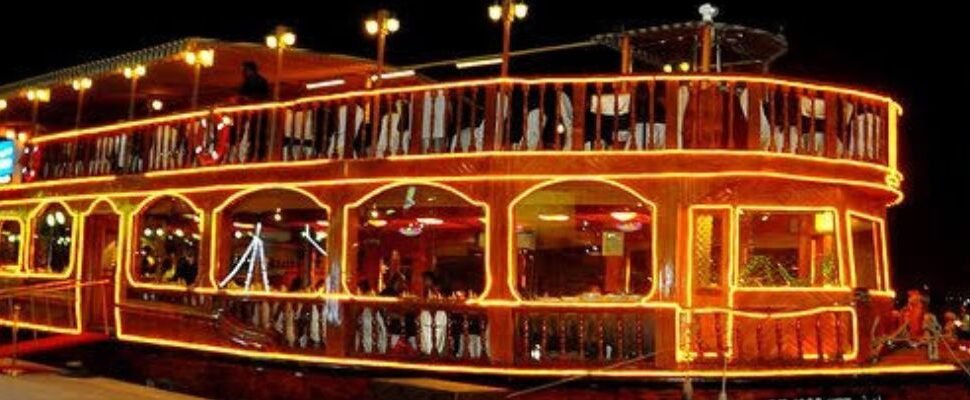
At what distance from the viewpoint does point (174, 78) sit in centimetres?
1695

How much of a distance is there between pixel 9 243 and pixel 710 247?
14.5 metres

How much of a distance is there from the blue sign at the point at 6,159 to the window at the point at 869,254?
12.9 m

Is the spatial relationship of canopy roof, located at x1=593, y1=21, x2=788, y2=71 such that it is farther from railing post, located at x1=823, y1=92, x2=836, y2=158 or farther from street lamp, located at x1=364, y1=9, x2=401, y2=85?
street lamp, located at x1=364, y1=9, x2=401, y2=85

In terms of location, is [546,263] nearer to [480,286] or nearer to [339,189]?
[480,286]

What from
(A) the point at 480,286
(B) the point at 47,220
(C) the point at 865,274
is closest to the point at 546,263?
(A) the point at 480,286

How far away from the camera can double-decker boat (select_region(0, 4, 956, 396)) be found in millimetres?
10945

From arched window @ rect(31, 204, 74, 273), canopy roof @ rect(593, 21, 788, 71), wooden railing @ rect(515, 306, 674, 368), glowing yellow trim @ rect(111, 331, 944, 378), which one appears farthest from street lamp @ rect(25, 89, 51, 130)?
wooden railing @ rect(515, 306, 674, 368)

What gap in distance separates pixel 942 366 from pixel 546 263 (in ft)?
20.0

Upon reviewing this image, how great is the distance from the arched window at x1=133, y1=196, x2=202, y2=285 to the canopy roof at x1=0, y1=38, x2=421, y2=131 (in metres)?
1.95

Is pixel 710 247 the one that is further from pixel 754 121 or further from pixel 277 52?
pixel 277 52

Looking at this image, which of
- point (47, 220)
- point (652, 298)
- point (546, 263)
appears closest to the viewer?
point (652, 298)

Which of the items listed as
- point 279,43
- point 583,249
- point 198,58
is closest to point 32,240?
point 198,58

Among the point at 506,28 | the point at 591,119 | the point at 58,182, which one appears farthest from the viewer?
the point at 58,182

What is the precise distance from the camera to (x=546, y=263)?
16.1 m
